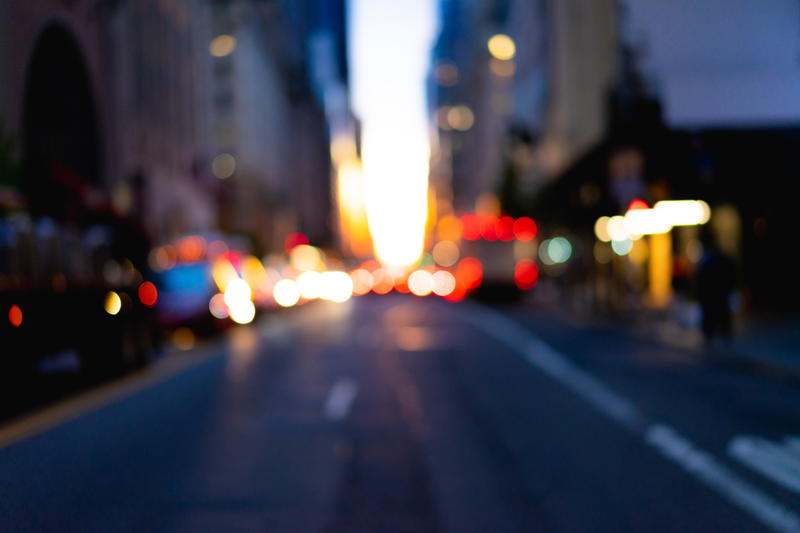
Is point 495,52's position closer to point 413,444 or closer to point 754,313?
point 754,313

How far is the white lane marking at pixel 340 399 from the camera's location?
11.3 metres

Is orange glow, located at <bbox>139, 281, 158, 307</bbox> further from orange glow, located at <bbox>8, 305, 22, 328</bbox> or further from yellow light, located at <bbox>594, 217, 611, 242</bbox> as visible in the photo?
yellow light, located at <bbox>594, 217, 611, 242</bbox>

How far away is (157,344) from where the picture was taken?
18141 millimetres

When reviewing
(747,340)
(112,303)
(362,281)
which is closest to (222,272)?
(112,303)

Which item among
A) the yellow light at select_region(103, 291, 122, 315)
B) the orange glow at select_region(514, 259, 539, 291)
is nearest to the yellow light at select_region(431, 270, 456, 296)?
the orange glow at select_region(514, 259, 539, 291)

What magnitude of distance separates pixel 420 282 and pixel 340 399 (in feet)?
171

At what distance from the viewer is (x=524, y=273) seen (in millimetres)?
43188

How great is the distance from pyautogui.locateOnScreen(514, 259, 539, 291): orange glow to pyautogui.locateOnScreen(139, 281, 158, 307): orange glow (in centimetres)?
2649

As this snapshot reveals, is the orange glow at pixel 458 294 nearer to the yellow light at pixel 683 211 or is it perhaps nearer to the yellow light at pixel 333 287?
the yellow light at pixel 333 287

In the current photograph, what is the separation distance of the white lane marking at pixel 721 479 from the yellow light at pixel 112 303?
8488 mm

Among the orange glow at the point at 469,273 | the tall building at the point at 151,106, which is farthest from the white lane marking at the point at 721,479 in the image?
the orange glow at the point at 469,273

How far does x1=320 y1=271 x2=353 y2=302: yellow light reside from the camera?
6319cm

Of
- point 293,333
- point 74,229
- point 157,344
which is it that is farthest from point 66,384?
point 293,333

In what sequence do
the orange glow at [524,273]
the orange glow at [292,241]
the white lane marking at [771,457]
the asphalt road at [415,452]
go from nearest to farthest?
the asphalt road at [415,452]
the white lane marking at [771,457]
the orange glow at [524,273]
the orange glow at [292,241]
